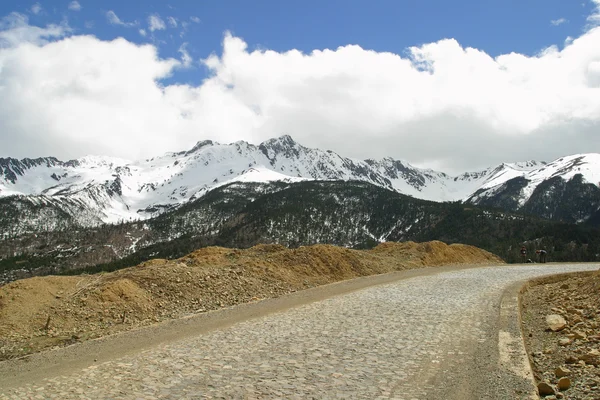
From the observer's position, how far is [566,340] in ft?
44.1

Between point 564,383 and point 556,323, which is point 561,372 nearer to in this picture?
point 564,383

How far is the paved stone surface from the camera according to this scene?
413 inches

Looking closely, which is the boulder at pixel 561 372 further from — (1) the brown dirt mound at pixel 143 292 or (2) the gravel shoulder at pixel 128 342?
(1) the brown dirt mound at pixel 143 292

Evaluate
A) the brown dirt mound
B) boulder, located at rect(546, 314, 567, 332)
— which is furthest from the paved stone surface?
the brown dirt mound

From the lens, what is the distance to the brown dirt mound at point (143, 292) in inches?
680

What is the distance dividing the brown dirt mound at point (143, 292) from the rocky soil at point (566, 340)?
13.5m

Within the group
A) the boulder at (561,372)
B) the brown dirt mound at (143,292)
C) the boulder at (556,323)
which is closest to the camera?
the boulder at (561,372)

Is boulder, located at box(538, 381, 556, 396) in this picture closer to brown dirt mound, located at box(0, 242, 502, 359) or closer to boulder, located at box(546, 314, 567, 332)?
boulder, located at box(546, 314, 567, 332)

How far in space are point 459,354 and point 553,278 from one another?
2340cm

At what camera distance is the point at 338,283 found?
30.3 m

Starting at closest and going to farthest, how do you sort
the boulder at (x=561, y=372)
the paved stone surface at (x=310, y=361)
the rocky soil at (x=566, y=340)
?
the rocky soil at (x=566, y=340)
the paved stone surface at (x=310, y=361)
the boulder at (x=561, y=372)

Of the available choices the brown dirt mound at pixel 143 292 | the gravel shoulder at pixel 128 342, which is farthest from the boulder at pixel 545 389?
the brown dirt mound at pixel 143 292

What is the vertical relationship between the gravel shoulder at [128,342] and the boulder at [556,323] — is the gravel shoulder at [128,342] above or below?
above

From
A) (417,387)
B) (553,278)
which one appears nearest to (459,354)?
(417,387)
